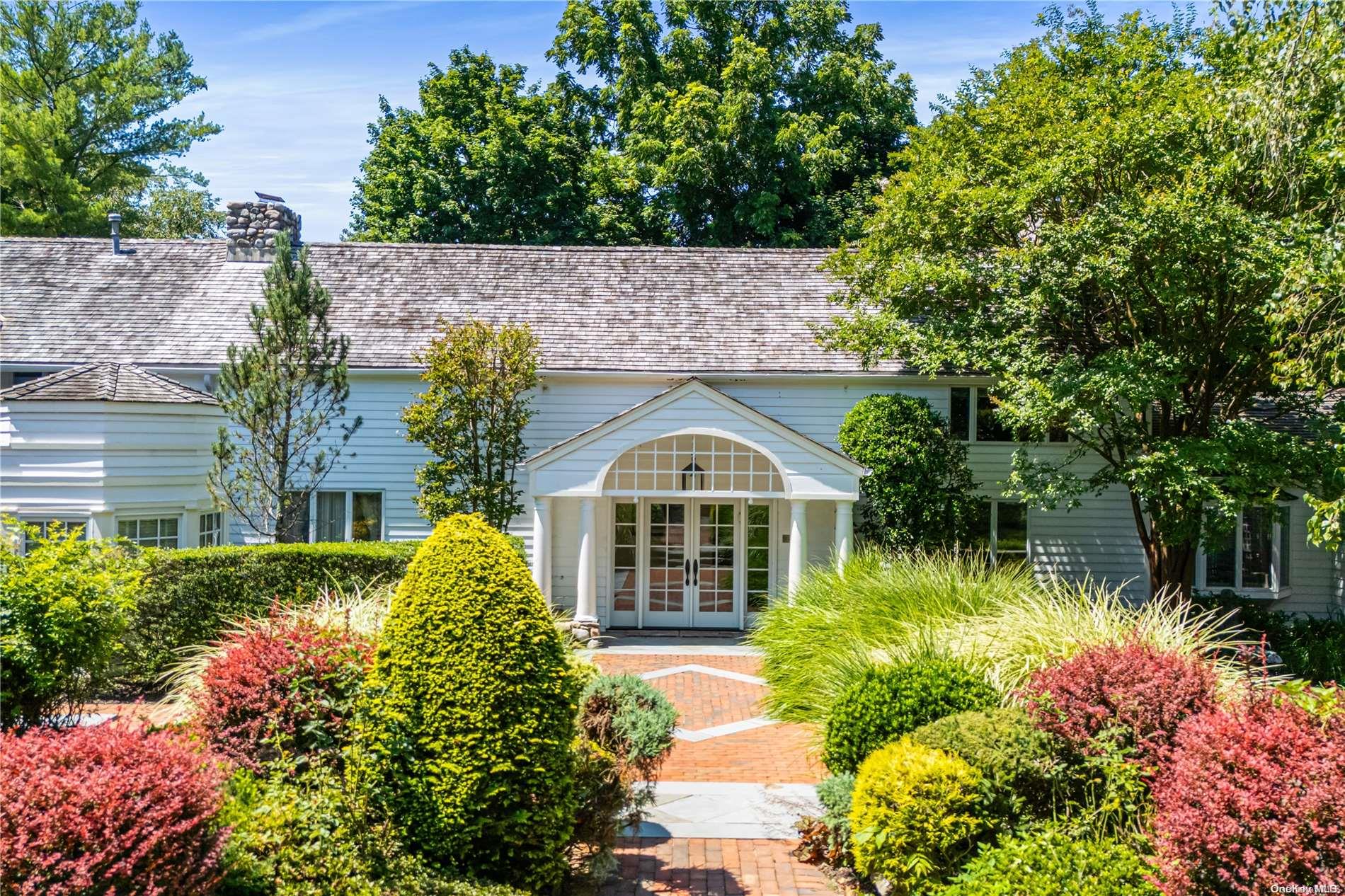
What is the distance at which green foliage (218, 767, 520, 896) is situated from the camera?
5.82 metres

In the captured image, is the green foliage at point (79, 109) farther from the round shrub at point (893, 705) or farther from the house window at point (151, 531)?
the round shrub at point (893, 705)

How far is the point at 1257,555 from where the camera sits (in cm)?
1864

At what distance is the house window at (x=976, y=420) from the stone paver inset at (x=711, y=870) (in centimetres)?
1194

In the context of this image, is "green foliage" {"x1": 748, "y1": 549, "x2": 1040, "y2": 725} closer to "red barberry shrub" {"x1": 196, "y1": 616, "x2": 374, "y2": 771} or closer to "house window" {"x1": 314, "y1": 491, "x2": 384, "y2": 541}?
"red barberry shrub" {"x1": 196, "y1": 616, "x2": 374, "y2": 771}

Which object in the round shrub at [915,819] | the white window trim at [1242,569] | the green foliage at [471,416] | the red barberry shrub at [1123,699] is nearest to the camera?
the round shrub at [915,819]

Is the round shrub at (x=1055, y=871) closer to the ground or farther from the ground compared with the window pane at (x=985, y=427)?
closer to the ground

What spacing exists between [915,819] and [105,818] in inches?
187

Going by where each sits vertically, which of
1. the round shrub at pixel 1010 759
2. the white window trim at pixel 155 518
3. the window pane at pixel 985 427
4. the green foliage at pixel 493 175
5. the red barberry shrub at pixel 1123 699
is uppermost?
the green foliage at pixel 493 175

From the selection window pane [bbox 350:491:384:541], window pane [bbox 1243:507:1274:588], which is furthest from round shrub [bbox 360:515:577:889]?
window pane [bbox 1243:507:1274:588]

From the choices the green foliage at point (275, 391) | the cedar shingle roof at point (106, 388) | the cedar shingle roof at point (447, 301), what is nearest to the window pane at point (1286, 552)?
the cedar shingle roof at point (447, 301)

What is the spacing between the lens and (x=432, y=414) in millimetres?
16781

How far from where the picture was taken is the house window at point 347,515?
741 inches

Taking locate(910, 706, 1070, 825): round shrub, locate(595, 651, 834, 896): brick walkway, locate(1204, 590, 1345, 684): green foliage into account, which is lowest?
locate(595, 651, 834, 896): brick walkway

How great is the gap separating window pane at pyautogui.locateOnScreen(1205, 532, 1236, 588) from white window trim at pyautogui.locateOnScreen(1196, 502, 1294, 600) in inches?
0.5
